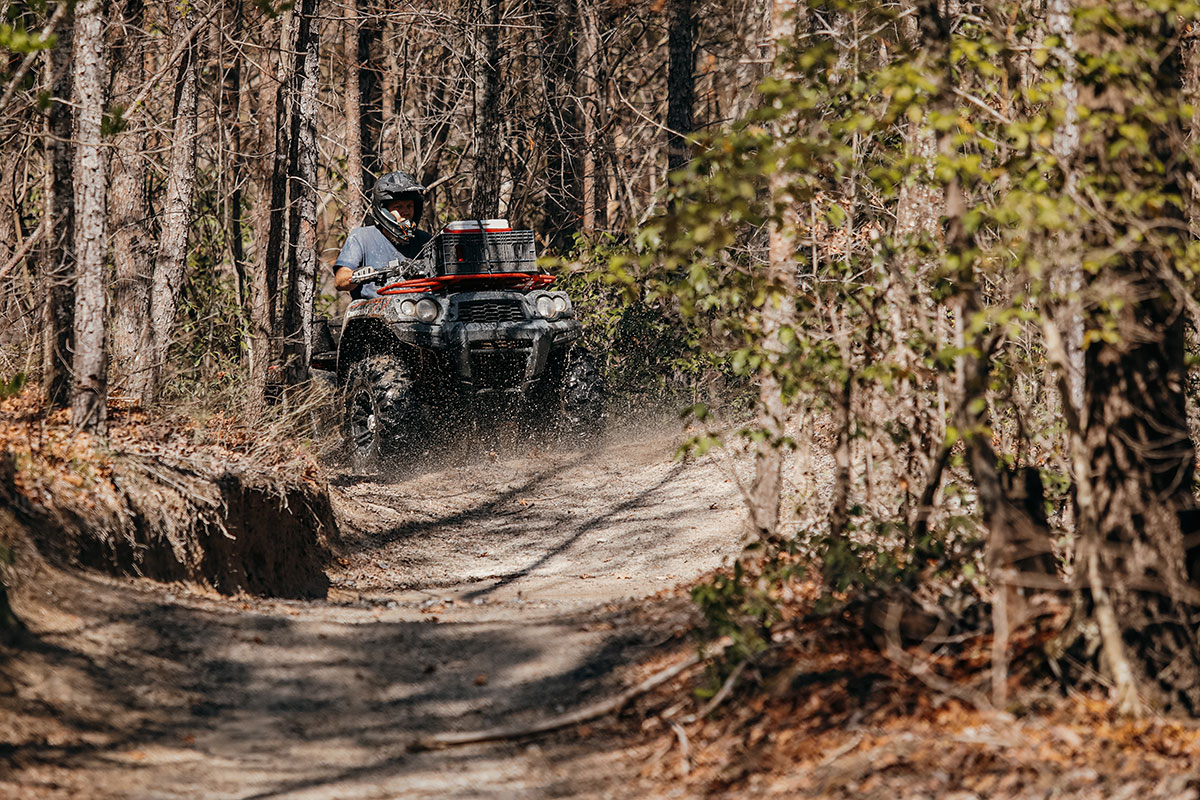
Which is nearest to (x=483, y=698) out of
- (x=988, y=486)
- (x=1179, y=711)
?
(x=988, y=486)

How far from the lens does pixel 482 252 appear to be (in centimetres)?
1254

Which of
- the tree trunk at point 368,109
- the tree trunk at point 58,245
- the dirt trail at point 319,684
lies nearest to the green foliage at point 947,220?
the dirt trail at point 319,684

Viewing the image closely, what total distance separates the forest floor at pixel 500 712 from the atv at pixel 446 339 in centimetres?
461

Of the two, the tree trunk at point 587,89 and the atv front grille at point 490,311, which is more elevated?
the tree trunk at point 587,89

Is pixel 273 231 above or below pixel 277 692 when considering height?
above

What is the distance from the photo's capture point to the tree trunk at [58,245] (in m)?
8.19

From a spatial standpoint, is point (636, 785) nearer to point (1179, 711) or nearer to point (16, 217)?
point (1179, 711)

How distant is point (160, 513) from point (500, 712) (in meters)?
2.83

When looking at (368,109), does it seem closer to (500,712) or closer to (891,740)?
(500,712)

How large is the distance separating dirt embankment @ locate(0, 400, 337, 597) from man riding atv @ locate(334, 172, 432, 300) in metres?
3.21

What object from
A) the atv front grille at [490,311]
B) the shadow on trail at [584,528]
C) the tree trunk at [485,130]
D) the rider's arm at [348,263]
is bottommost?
the shadow on trail at [584,528]

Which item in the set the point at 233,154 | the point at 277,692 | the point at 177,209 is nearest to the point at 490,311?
the point at 233,154

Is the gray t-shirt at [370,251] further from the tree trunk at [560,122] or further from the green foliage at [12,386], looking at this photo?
the tree trunk at [560,122]

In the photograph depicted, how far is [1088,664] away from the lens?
4785 millimetres
